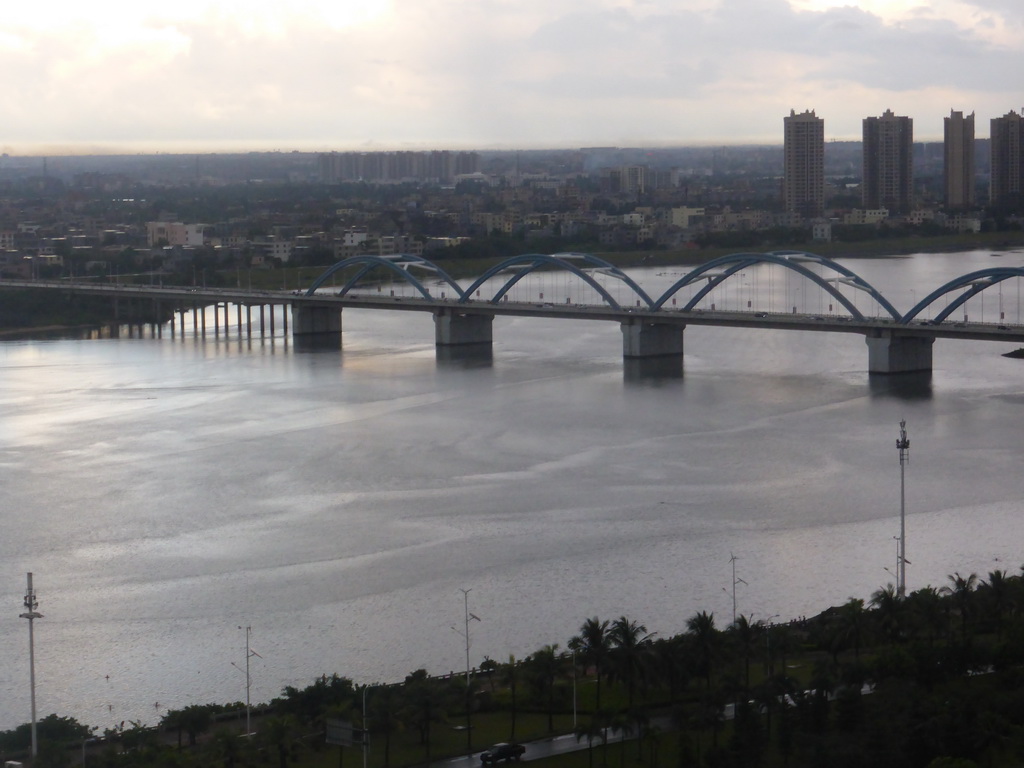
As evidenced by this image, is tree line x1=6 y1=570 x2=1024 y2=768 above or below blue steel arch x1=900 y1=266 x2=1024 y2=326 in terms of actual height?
below

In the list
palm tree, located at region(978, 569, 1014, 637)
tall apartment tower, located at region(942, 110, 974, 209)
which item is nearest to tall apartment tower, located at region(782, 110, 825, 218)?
tall apartment tower, located at region(942, 110, 974, 209)

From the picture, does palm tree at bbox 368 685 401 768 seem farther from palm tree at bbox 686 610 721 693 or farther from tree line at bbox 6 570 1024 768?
palm tree at bbox 686 610 721 693

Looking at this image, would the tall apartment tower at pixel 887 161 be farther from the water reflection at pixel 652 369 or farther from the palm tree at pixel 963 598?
the palm tree at pixel 963 598

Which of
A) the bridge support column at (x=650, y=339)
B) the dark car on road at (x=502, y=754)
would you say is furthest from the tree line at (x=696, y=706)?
the bridge support column at (x=650, y=339)

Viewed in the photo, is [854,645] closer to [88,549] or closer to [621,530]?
[621,530]

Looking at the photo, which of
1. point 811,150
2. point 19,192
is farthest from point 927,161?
point 19,192

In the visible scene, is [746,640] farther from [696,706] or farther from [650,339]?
[650,339]

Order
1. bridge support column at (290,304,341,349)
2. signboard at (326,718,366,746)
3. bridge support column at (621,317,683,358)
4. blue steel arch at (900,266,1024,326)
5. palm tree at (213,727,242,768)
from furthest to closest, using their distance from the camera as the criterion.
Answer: bridge support column at (290,304,341,349)
bridge support column at (621,317,683,358)
blue steel arch at (900,266,1024,326)
signboard at (326,718,366,746)
palm tree at (213,727,242,768)
